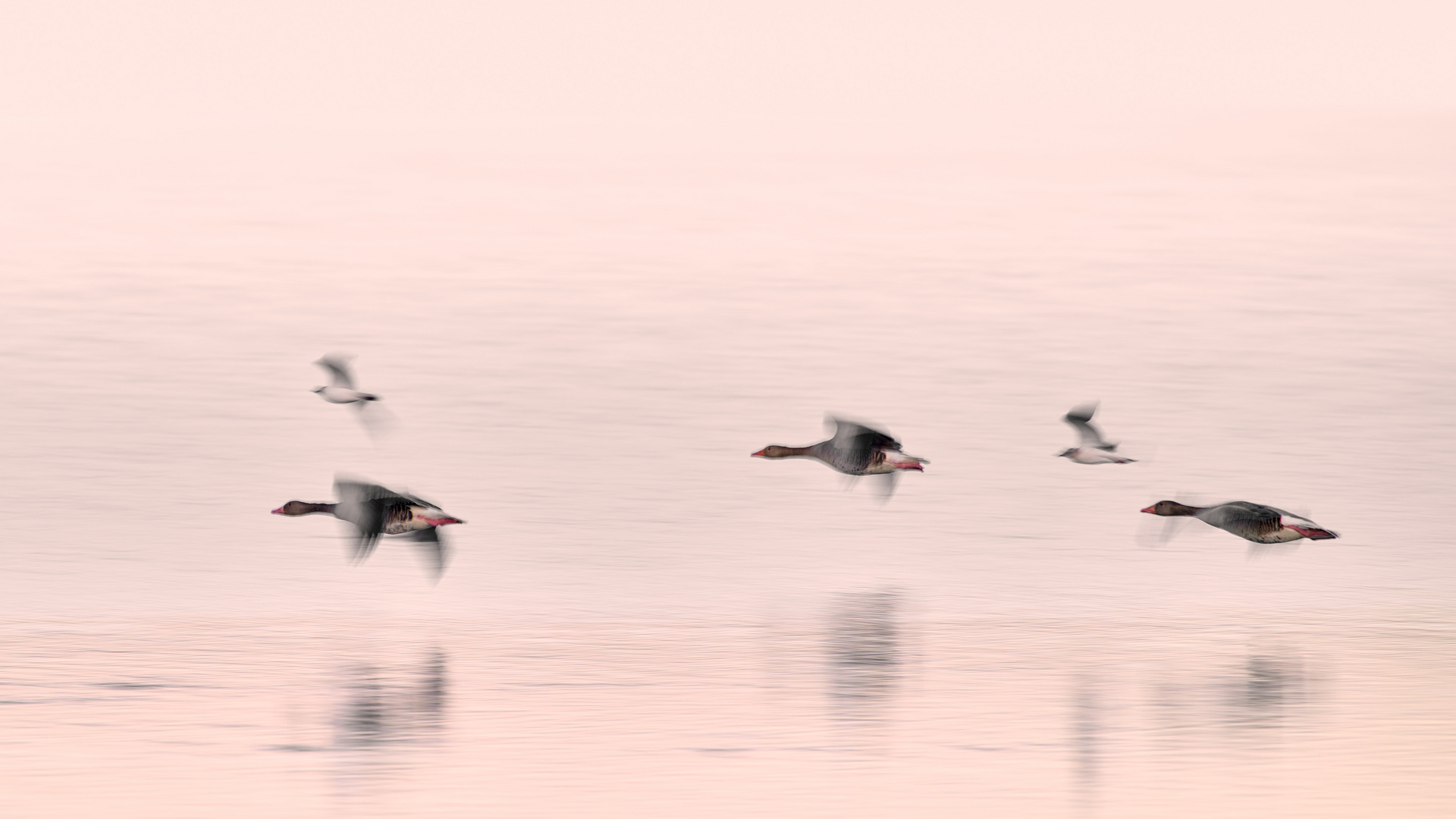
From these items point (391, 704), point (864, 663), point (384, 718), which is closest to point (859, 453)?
point (864, 663)

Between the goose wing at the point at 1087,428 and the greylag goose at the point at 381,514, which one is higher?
the goose wing at the point at 1087,428

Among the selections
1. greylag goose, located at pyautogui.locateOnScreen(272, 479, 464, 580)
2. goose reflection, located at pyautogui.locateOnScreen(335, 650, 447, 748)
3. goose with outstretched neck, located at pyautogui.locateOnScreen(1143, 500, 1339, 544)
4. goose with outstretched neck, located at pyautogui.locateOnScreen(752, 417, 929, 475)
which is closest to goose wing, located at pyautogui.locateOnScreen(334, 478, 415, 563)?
greylag goose, located at pyautogui.locateOnScreen(272, 479, 464, 580)

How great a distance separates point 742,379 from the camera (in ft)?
147

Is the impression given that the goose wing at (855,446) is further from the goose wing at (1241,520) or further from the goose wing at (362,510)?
the goose wing at (362,510)

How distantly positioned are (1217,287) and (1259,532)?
38809mm

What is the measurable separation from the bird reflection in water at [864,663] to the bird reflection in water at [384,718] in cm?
316

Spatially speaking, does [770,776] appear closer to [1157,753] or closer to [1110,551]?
[1157,753]

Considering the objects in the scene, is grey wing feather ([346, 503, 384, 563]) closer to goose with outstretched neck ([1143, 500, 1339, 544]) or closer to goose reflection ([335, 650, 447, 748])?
goose reflection ([335, 650, 447, 748])

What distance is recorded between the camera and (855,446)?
81.5 ft

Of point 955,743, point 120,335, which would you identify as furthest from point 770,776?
point 120,335

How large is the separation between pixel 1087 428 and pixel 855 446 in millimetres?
6779

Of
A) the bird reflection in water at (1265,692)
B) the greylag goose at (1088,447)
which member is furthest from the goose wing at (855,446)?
the greylag goose at (1088,447)

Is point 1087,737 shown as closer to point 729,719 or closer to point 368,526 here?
point 729,719

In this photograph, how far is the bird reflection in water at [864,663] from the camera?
17.8 meters
